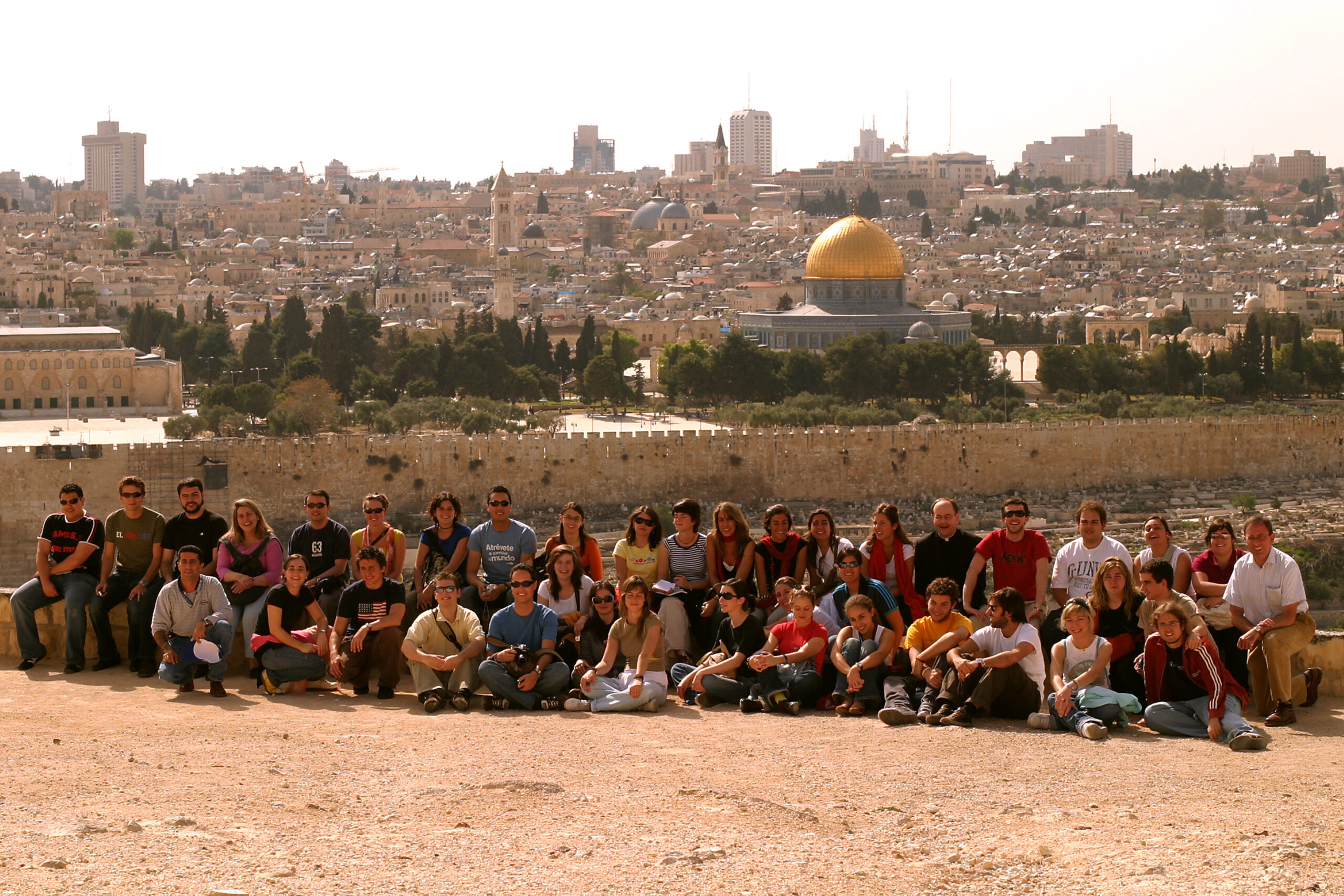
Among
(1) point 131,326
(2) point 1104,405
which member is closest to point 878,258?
(2) point 1104,405

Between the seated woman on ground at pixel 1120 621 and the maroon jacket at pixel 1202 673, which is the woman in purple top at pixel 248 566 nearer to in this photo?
the seated woman on ground at pixel 1120 621

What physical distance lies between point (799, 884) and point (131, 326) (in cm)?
5520

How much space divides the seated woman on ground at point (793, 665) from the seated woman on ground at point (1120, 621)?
1.21m

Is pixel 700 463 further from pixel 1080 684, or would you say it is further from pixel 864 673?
pixel 1080 684

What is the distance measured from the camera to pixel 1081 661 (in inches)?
335

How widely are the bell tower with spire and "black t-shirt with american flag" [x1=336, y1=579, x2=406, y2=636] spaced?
9888 cm

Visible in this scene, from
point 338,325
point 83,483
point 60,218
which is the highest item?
point 60,218

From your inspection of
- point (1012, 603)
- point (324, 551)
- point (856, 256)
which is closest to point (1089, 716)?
point (1012, 603)

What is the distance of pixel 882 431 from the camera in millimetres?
35094

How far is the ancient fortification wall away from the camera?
1275 inches

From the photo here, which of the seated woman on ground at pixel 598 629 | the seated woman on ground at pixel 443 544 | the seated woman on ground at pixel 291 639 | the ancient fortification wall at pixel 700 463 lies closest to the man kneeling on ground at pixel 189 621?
the seated woman on ground at pixel 291 639

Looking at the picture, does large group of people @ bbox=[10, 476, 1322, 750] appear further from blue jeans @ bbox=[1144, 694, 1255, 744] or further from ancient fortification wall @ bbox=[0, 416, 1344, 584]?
ancient fortification wall @ bbox=[0, 416, 1344, 584]

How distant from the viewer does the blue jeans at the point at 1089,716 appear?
832 cm

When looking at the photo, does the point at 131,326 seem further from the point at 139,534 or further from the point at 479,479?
the point at 139,534
